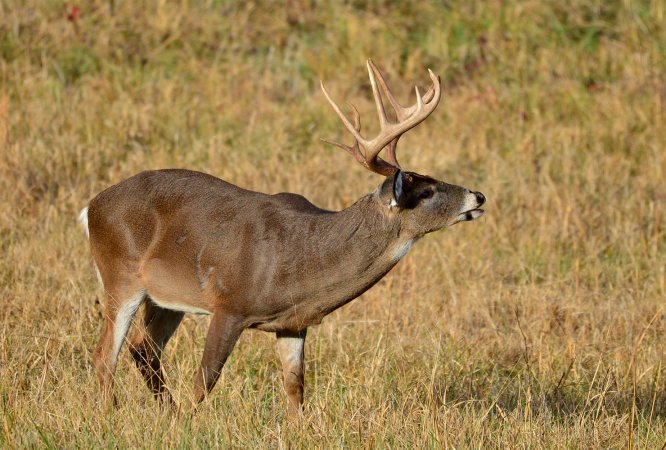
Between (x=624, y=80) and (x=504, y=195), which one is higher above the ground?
(x=624, y=80)

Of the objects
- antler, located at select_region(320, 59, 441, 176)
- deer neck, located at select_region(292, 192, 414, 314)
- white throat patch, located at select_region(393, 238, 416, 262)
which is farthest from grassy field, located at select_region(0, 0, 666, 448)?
antler, located at select_region(320, 59, 441, 176)

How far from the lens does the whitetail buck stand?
5.41 meters

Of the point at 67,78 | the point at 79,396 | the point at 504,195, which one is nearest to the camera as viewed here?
the point at 79,396

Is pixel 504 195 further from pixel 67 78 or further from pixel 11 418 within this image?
pixel 11 418

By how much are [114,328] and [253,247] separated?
86cm

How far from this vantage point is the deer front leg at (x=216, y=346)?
212 inches

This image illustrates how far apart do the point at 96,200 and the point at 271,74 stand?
5.60m

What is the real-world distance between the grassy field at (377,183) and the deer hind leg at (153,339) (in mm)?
96

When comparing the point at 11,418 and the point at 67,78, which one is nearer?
the point at 11,418

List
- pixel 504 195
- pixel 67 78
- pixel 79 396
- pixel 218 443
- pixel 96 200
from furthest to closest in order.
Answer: pixel 67 78 → pixel 504 195 → pixel 96 200 → pixel 79 396 → pixel 218 443

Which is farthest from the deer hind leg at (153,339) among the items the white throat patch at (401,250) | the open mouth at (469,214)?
the open mouth at (469,214)

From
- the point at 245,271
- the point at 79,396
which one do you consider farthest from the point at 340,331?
the point at 79,396

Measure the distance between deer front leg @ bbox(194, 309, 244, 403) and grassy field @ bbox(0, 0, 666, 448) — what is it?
4.0 inches

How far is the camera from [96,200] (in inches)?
243
